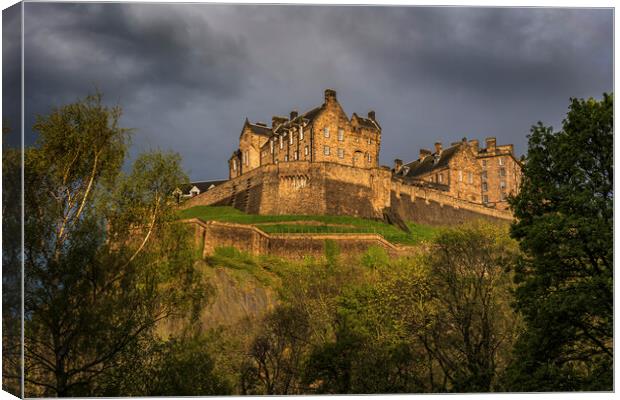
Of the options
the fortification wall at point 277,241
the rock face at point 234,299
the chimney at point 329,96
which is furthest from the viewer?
the chimney at point 329,96

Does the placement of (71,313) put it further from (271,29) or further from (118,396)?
(271,29)

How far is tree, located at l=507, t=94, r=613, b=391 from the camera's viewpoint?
14.4 meters

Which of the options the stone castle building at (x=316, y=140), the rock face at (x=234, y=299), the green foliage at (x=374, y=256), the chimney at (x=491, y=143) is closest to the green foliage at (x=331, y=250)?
the green foliage at (x=374, y=256)

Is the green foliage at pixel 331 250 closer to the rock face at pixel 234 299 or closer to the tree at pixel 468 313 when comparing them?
the rock face at pixel 234 299

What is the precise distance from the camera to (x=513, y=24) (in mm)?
18656

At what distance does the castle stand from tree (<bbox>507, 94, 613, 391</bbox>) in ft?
104

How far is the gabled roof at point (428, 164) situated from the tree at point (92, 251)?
138ft

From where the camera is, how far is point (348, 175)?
49656 millimetres

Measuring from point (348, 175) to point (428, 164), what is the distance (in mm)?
14229

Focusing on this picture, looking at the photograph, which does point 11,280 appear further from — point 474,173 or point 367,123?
point 474,173

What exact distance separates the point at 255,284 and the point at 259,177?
669 inches

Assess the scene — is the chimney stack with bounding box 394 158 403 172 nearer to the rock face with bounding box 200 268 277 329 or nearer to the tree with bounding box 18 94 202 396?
the rock face with bounding box 200 268 277 329

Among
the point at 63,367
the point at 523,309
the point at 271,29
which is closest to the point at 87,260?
the point at 63,367

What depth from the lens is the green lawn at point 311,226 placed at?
43469 mm
